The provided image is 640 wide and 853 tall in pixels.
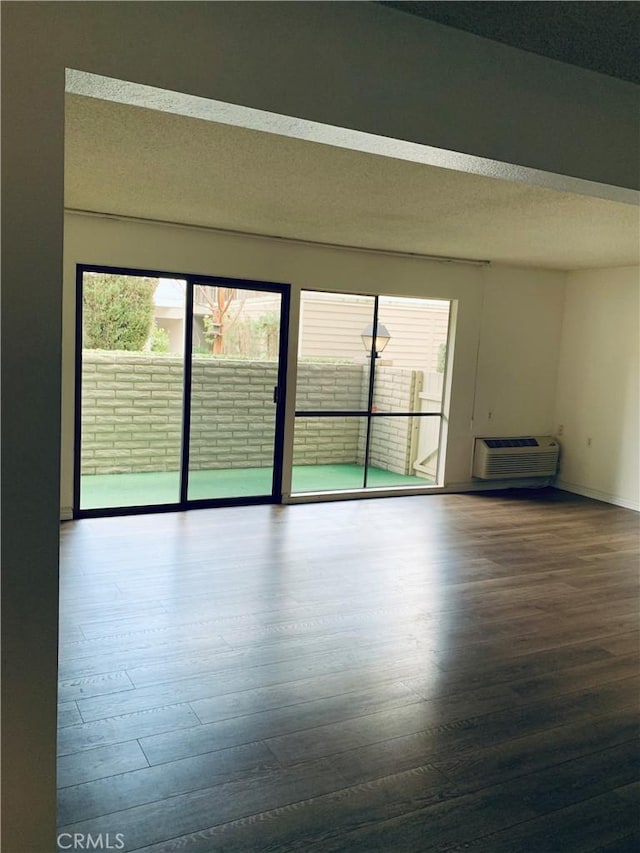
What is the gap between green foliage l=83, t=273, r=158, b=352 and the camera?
5.47m

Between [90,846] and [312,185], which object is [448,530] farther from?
[90,846]

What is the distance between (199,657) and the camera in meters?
3.18

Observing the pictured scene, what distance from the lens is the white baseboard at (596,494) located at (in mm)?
6855

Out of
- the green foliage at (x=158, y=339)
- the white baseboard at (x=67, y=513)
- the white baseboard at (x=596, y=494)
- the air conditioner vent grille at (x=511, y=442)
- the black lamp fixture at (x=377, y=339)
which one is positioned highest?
the black lamp fixture at (x=377, y=339)

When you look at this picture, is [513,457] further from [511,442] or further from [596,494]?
[596,494]

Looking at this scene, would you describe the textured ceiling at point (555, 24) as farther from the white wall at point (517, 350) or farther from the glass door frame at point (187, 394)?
the white wall at point (517, 350)

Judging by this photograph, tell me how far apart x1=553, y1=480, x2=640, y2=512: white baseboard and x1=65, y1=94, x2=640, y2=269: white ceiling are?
2479 mm

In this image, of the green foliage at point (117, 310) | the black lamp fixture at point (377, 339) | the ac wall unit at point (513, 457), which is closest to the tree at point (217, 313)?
the green foliage at point (117, 310)

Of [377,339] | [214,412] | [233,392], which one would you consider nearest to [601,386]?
[377,339]

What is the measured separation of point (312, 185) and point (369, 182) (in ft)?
1.19

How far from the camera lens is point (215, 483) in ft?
20.1

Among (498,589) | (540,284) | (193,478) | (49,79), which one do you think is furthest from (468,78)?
(540,284)

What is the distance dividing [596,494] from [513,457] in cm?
97

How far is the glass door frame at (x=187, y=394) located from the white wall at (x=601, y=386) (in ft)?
11.3
